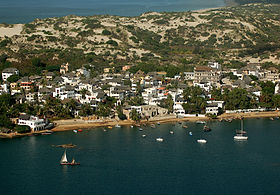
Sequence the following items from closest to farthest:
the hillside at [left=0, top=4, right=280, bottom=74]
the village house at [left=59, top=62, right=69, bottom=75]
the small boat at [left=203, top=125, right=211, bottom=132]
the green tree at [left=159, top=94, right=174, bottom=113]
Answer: the small boat at [left=203, top=125, right=211, bottom=132], the green tree at [left=159, top=94, right=174, bottom=113], the village house at [left=59, top=62, right=69, bottom=75], the hillside at [left=0, top=4, right=280, bottom=74]

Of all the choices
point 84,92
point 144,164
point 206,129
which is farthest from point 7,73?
point 144,164

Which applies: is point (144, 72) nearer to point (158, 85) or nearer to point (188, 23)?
point (158, 85)

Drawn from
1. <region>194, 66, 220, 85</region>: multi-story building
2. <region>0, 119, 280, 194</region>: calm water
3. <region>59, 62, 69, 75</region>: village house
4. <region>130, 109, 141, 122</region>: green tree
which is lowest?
<region>0, 119, 280, 194</region>: calm water

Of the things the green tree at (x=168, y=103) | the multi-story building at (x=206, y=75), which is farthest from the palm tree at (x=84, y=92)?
the multi-story building at (x=206, y=75)

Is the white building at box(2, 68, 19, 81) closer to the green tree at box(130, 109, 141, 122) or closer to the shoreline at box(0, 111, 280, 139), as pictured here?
the shoreline at box(0, 111, 280, 139)

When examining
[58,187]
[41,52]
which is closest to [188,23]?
[41,52]

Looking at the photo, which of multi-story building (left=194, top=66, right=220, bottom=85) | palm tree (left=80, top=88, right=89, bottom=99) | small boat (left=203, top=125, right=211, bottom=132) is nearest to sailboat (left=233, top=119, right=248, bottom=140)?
small boat (left=203, top=125, right=211, bottom=132)

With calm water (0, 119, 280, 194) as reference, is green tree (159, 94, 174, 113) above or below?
above

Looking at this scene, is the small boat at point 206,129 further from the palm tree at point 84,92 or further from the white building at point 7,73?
the white building at point 7,73
